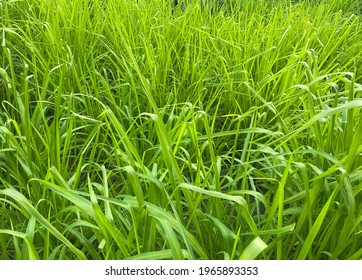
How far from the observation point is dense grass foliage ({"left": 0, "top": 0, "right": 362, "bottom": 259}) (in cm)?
97

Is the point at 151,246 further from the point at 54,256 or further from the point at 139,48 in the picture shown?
the point at 139,48

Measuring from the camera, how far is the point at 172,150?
1.30 metres

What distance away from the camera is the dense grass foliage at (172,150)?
0.97 m

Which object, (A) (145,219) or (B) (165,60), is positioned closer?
(A) (145,219)

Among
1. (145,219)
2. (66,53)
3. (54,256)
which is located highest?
(66,53)

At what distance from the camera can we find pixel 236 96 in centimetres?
166

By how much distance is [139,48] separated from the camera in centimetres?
186

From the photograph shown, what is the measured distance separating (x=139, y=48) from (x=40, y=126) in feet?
2.13
